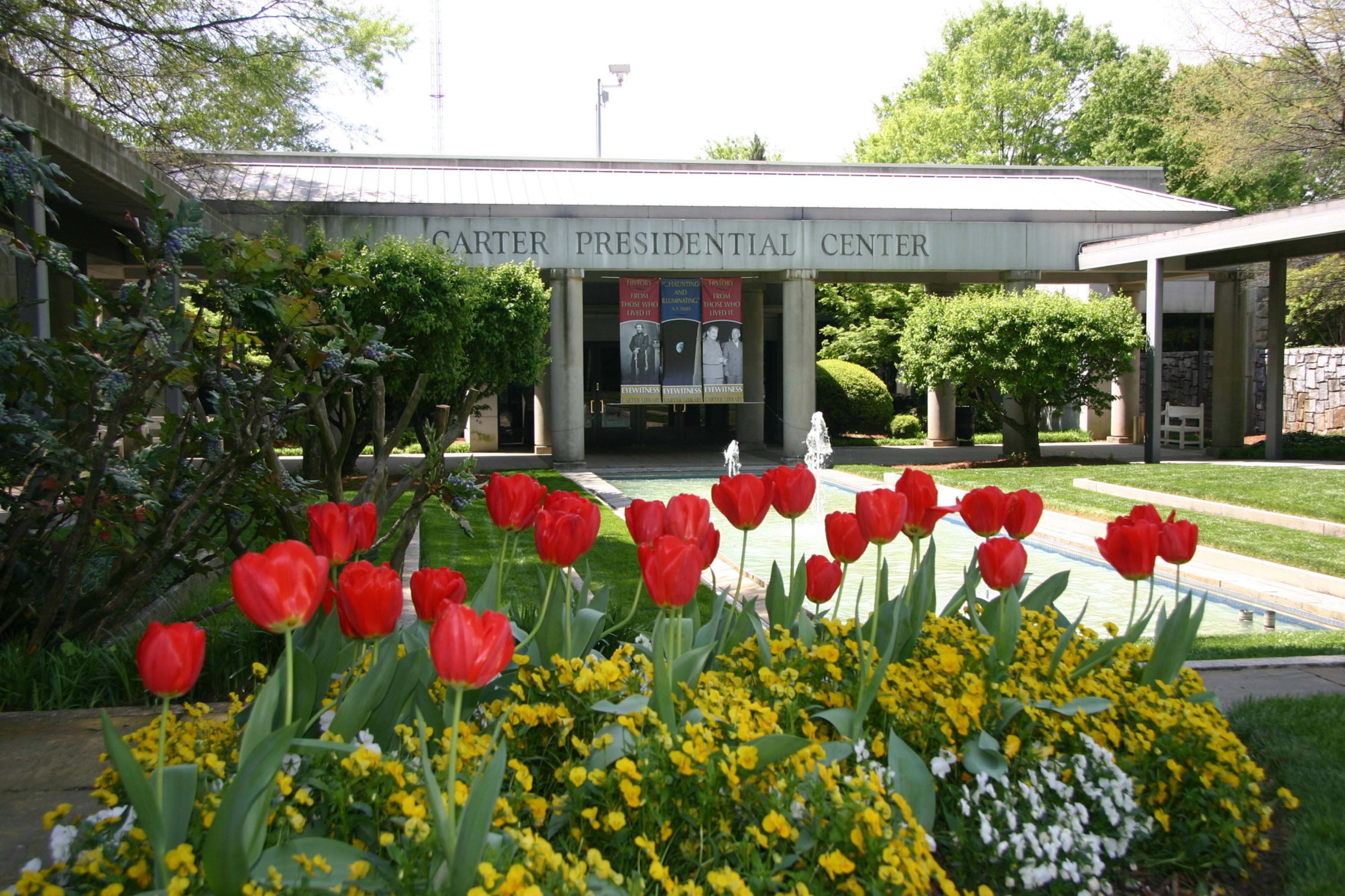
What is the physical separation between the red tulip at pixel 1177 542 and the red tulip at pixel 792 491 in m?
1.00

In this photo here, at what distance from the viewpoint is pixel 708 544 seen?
2.66 m

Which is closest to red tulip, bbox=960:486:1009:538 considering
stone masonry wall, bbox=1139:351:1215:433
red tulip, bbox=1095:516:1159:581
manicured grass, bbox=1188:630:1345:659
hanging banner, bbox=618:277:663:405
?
red tulip, bbox=1095:516:1159:581

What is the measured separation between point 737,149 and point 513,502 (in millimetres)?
42665

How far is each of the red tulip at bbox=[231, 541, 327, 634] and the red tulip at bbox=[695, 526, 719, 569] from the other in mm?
1034

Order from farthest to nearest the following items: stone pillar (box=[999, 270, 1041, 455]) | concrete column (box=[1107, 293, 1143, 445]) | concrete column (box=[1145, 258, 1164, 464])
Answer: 1. concrete column (box=[1107, 293, 1143, 445])
2. stone pillar (box=[999, 270, 1041, 455])
3. concrete column (box=[1145, 258, 1164, 464])

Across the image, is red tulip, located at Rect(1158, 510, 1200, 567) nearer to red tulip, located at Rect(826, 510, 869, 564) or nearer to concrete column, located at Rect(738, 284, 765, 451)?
red tulip, located at Rect(826, 510, 869, 564)

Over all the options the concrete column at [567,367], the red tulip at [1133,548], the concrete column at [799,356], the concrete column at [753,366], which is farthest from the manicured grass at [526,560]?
the concrete column at [753,366]

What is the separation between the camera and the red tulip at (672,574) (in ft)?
6.90

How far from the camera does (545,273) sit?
711 inches

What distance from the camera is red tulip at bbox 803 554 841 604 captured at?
116 inches

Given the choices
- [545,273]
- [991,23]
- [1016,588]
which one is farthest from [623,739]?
[991,23]

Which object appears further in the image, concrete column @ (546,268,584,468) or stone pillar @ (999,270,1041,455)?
stone pillar @ (999,270,1041,455)

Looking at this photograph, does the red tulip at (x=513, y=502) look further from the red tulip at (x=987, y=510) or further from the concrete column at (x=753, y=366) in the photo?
the concrete column at (x=753, y=366)

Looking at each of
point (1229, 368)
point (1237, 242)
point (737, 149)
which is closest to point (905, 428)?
point (1229, 368)
